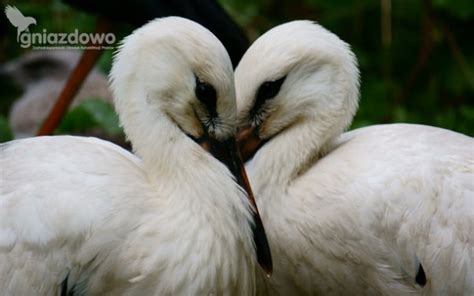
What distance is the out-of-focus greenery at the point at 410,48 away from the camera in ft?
24.1

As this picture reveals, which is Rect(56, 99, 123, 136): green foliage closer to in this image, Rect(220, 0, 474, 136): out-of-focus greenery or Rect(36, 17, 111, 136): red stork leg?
Rect(36, 17, 111, 136): red stork leg

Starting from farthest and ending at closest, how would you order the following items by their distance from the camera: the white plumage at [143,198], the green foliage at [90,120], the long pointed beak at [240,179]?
the green foliage at [90,120] → the long pointed beak at [240,179] → the white plumage at [143,198]

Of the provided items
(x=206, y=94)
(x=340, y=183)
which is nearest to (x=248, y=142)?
(x=340, y=183)

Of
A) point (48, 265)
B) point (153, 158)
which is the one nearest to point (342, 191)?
point (153, 158)

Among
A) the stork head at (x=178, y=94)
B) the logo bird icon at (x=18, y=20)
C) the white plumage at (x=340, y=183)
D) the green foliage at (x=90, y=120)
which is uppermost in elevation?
the stork head at (x=178, y=94)

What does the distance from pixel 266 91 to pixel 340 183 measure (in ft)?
1.54

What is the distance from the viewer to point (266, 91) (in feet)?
14.6

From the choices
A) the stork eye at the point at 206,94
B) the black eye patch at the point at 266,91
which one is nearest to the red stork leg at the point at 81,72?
the black eye patch at the point at 266,91

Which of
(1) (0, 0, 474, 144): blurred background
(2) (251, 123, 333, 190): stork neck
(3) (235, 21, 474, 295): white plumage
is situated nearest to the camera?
(3) (235, 21, 474, 295): white plumage

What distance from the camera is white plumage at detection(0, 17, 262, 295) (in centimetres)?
380

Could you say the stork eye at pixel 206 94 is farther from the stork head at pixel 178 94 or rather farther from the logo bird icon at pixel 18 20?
the logo bird icon at pixel 18 20

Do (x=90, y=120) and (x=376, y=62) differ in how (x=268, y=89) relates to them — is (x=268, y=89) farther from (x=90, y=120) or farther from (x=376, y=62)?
(x=376, y=62)

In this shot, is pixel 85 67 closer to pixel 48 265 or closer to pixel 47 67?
pixel 47 67

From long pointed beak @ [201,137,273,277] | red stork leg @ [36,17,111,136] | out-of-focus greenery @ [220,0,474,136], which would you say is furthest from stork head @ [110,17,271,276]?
out-of-focus greenery @ [220,0,474,136]
